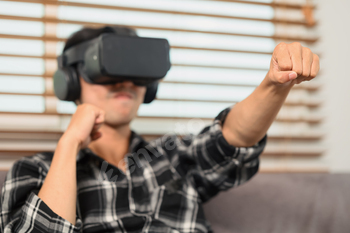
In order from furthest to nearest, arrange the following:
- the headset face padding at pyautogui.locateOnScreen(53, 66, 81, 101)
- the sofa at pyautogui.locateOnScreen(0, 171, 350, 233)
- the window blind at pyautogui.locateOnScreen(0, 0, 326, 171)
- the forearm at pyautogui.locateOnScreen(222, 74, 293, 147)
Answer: the window blind at pyautogui.locateOnScreen(0, 0, 326, 171) → the sofa at pyautogui.locateOnScreen(0, 171, 350, 233) → the headset face padding at pyautogui.locateOnScreen(53, 66, 81, 101) → the forearm at pyautogui.locateOnScreen(222, 74, 293, 147)

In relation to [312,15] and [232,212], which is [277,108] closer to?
[232,212]

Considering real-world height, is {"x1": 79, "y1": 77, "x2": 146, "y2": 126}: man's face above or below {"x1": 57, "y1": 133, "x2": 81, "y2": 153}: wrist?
above

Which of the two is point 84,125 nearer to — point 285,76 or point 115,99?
point 115,99

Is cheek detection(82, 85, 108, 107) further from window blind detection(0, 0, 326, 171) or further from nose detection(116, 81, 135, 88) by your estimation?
window blind detection(0, 0, 326, 171)

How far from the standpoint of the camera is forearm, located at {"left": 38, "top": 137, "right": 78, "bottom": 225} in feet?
2.29

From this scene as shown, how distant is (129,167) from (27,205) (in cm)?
28

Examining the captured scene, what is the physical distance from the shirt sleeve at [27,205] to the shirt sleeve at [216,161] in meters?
0.35

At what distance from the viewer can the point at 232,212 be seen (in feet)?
3.41

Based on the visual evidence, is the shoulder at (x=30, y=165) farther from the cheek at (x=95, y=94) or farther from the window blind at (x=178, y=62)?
the window blind at (x=178, y=62)

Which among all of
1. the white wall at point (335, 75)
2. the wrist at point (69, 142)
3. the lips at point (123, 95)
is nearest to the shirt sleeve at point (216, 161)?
the lips at point (123, 95)

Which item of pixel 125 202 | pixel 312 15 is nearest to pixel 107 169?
pixel 125 202

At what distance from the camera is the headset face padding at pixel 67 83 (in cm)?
90

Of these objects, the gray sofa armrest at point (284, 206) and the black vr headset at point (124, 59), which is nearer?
the black vr headset at point (124, 59)

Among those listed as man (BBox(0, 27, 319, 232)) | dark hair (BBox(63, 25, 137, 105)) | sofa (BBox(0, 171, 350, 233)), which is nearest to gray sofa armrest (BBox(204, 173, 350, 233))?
sofa (BBox(0, 171, 350, 233))
